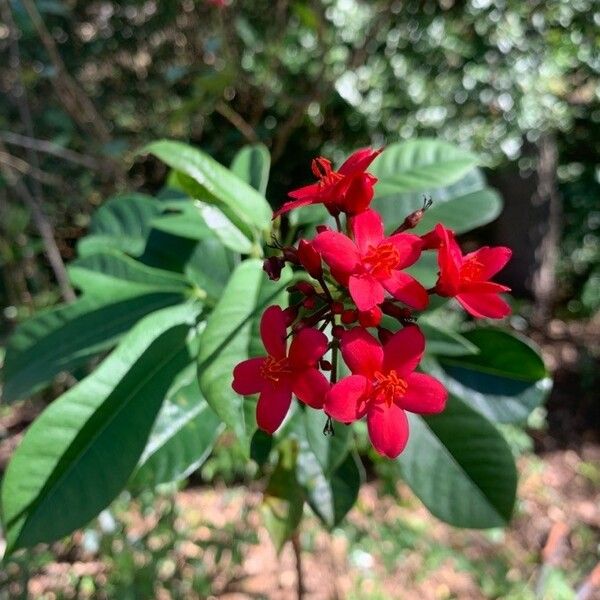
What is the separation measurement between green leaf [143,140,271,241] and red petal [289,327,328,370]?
10.4 inches

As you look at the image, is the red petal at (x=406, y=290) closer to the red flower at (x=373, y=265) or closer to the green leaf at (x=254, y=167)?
the red flower at (x=373, y=265)

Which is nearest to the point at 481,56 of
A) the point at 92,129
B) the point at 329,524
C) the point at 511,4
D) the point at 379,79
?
the point at 511,4

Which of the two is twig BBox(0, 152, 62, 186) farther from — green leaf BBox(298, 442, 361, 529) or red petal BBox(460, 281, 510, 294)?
red petal BBox(460, 281, 510, 294)

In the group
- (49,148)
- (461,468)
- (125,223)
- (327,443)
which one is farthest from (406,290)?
(49,148)

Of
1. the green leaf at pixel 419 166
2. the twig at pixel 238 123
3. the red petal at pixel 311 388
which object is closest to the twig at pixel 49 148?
the twig at pixel 238 123

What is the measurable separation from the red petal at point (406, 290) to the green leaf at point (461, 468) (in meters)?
0.39

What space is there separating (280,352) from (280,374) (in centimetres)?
2

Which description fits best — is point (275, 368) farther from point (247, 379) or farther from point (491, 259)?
point (491, 259)

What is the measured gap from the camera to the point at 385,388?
23.1 inches

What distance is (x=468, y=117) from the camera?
9.19ft

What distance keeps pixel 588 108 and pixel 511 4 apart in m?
0.70

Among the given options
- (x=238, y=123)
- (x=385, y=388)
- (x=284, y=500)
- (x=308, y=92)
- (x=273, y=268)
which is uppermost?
(x=273, y=268)

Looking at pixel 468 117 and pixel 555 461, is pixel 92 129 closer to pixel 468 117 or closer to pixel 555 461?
pixel 468 117

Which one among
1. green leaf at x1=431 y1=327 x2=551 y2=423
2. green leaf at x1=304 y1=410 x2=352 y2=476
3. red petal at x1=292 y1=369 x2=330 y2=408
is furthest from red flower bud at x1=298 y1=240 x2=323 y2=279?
green leaf at x1=431 y1=327 x2=551 y2=423
